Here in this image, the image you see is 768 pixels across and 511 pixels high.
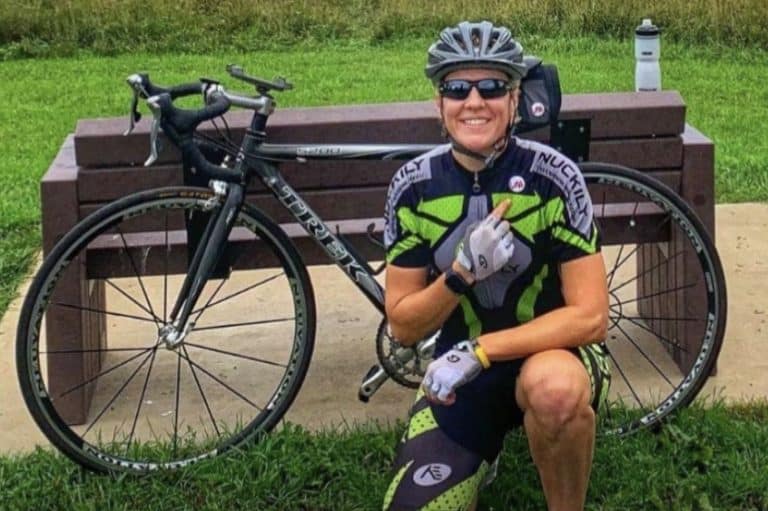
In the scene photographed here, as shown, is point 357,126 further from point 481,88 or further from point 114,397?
point 114,397

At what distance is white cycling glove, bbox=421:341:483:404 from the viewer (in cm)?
297

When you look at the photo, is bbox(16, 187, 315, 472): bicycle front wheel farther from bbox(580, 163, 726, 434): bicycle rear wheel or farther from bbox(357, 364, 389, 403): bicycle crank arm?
bbox(580, 163, 726, 434): bicycle rear wheel

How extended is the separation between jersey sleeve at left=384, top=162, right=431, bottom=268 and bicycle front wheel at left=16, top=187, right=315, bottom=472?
31.6 inches

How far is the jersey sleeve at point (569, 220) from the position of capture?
121 inches

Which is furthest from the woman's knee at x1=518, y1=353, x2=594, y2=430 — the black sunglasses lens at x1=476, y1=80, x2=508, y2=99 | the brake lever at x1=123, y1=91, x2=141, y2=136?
the brake lever at x1=123, y1=91, x2=141, y2=136

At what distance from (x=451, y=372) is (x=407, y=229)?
39cm

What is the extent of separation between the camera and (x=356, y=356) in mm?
4879

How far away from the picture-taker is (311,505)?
367 centimetres

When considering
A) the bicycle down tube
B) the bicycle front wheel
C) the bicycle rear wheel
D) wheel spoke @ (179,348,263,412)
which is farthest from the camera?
wheel spoke @ (179,348,263,412)

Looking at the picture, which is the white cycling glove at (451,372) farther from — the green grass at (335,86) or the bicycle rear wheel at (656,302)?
the green grass at (335,86)

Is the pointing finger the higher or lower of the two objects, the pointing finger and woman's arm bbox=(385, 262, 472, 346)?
the higher

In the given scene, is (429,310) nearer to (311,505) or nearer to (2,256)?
(311,505)

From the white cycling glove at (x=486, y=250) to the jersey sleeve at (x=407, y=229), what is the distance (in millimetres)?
212

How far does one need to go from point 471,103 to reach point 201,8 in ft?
43.3
